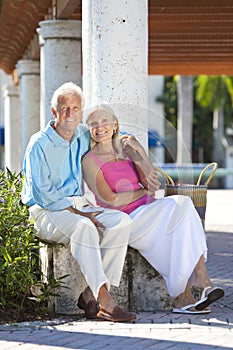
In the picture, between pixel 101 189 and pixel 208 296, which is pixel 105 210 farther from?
pixel 208 296

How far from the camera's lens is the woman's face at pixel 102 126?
6.73 meters

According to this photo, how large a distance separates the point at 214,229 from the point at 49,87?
143 inches

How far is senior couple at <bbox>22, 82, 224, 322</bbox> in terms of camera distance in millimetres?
6457

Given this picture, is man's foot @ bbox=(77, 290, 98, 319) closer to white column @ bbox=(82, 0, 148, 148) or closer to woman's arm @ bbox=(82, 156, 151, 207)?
woman's arm @ bbox=(82, 156, 151, 207)

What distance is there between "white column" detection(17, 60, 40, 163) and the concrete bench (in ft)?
33.0

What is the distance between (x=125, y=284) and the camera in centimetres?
680

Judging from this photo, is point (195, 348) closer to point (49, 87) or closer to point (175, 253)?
point (175, 253)

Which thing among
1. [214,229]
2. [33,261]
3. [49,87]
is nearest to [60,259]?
[33,261]

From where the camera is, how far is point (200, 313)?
6.56 meters

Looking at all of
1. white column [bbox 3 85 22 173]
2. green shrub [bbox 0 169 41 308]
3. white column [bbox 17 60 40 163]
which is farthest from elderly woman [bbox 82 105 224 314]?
white column [bbox 3 85 22 173]

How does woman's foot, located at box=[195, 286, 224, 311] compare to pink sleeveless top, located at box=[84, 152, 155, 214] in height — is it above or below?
below

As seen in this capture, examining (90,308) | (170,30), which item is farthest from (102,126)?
(170,30)

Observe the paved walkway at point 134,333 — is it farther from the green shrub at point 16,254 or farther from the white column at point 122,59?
the white column at point 122,59

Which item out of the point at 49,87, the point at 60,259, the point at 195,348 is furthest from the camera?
the point at 49,87
